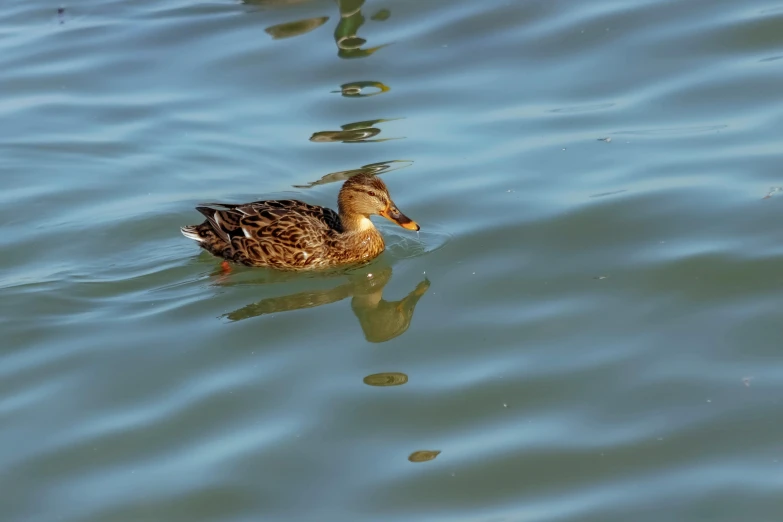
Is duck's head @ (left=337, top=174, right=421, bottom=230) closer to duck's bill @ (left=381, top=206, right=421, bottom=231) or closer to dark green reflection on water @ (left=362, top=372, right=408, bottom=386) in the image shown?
duck's bill @ (left=381, top=206, right=421, bottom=231)

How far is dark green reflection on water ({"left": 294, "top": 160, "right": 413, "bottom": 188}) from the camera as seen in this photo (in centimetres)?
1080

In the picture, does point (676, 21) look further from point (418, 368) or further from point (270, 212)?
point (418, 368)

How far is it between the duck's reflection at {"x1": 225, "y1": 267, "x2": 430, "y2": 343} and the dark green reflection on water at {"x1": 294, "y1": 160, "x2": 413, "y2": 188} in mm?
1691

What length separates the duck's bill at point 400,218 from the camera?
932 cm

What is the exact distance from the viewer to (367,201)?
9.55m

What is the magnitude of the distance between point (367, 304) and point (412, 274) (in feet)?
1.68

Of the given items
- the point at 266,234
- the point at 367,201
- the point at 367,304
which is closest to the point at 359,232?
the point at 367,201

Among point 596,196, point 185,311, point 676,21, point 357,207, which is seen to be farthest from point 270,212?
point 676,21

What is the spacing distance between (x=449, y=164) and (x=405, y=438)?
4444 millimetres

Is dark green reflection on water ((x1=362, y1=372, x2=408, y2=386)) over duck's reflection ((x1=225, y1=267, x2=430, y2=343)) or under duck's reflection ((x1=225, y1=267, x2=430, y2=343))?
under

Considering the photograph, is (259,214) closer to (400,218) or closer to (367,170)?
(400,218)

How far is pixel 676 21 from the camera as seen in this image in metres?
12.7

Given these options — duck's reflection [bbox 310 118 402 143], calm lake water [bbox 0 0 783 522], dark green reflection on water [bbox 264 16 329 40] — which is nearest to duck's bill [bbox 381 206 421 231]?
calm lake water [bbox 0 0 783 522]

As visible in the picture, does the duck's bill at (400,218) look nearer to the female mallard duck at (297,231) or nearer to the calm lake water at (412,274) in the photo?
the female mallard duck at (297,231)
